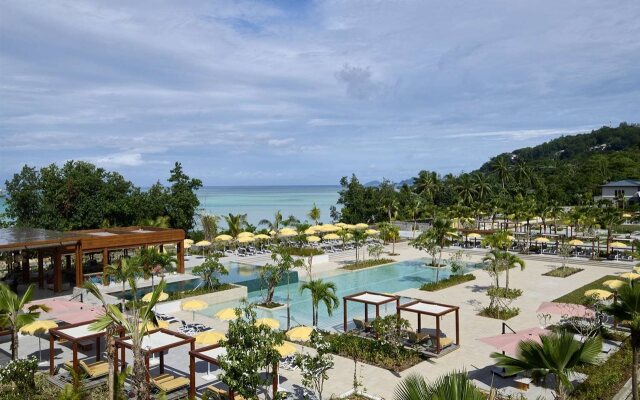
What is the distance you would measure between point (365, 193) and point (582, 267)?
29.4 meters

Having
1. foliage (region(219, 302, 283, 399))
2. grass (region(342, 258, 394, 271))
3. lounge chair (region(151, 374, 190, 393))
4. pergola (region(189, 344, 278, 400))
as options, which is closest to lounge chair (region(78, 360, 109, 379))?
lounge chair (region(151, 374, 190, 393))

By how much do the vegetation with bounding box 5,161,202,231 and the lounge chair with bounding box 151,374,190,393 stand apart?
26.1 metres

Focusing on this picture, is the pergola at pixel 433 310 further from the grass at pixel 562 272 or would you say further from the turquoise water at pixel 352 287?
the grass at pixel 562 272

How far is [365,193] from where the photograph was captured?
59.6 metres

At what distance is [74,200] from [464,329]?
31.3m

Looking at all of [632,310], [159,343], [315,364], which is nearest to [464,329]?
[632,310]

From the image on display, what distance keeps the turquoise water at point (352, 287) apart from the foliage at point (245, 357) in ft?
34.5

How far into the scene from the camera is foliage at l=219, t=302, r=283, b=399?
33.4 ft

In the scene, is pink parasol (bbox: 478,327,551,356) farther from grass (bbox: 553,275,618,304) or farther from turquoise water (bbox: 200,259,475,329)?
grass (bbox: 553,275,618,304)

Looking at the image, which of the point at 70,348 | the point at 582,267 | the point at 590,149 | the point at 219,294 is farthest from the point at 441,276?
the point at 590,149

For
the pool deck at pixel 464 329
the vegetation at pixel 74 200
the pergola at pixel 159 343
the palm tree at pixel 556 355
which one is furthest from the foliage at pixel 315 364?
the vegetation at pixel 74 200

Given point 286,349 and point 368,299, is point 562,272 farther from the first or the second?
point 286,349

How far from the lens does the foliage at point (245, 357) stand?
1018 cm

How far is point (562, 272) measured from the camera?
1217 inches
